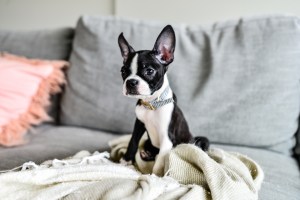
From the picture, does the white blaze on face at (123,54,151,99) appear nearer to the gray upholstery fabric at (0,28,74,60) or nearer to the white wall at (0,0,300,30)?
the gray upholstery fabric at (0,28,74,60)

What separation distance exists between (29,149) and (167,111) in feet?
1.75

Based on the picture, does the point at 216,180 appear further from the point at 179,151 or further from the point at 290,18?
the point at 290,18

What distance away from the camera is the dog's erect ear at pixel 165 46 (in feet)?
2.38

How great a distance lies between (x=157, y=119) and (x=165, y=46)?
16 cm

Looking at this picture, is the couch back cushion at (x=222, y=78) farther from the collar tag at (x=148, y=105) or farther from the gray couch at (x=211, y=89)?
the collar tag at (x=148, y=105)

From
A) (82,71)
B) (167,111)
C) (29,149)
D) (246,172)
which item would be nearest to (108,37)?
(82,71)

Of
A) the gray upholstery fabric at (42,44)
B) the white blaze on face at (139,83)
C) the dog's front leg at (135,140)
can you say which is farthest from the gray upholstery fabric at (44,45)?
the white blaze on face at (139,83)

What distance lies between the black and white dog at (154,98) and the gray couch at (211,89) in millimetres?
314

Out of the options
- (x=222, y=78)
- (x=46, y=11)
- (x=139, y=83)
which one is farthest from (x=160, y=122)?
(x=46, y=11)

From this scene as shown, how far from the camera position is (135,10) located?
163 cm

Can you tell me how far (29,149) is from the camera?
1.08 metres

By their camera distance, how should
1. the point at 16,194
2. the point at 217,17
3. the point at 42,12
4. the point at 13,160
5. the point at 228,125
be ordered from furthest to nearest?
the point at 42,12 → the point at 217,17 → the point at 228,125 → the point at 13,160 → the point at 16,194

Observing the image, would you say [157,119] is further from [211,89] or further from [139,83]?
[211,89]

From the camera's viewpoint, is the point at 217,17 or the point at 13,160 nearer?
the point at 13,160
